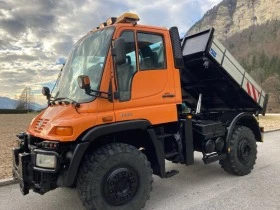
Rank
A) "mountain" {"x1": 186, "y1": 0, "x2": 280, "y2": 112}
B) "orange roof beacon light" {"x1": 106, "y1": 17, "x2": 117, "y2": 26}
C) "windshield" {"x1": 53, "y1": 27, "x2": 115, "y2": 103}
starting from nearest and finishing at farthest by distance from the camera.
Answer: "windshield" {"x1": 53, "y1": 27, "x2": 115, "y2": 103} < "orange roof beacon light" {"x1": 106, "y1": 17, "x2": 117, "y2": 26} < "mountain" {"x1": 186, "y1": 0, "x2": 280, "y2": 112}

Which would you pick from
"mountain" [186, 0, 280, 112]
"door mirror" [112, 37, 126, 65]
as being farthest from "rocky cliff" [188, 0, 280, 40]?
"door mirror" [112, 37, 126, 65]

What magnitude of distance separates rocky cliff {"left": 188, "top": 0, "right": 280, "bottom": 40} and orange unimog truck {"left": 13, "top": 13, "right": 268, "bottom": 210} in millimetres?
164041

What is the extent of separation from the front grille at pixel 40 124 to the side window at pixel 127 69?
1.19m

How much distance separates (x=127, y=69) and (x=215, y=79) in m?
2.58

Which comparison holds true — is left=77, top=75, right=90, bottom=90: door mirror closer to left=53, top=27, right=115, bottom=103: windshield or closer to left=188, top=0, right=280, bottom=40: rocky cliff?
left=53, top=27, right=115, bottom=103: windshield

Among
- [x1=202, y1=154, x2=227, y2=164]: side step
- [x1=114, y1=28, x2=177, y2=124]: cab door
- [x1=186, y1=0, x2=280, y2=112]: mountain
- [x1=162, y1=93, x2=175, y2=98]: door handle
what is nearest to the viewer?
[x1=114, y1=28, x2=177, y2=124]: cab door

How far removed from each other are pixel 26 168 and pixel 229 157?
401 cm

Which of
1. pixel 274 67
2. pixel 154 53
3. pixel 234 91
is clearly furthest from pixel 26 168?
pixel 274 67

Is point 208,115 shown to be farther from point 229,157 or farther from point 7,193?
point 7,193

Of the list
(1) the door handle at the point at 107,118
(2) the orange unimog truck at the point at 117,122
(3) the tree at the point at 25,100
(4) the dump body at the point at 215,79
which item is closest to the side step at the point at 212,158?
(2) the orange unimog truck at the point at 117,122

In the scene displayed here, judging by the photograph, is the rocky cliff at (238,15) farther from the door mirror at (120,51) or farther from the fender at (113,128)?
the door mirror at (120,51)

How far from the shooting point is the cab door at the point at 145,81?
16.0 ft

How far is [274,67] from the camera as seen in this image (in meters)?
78.4

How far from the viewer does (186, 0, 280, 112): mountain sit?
5347 cm
